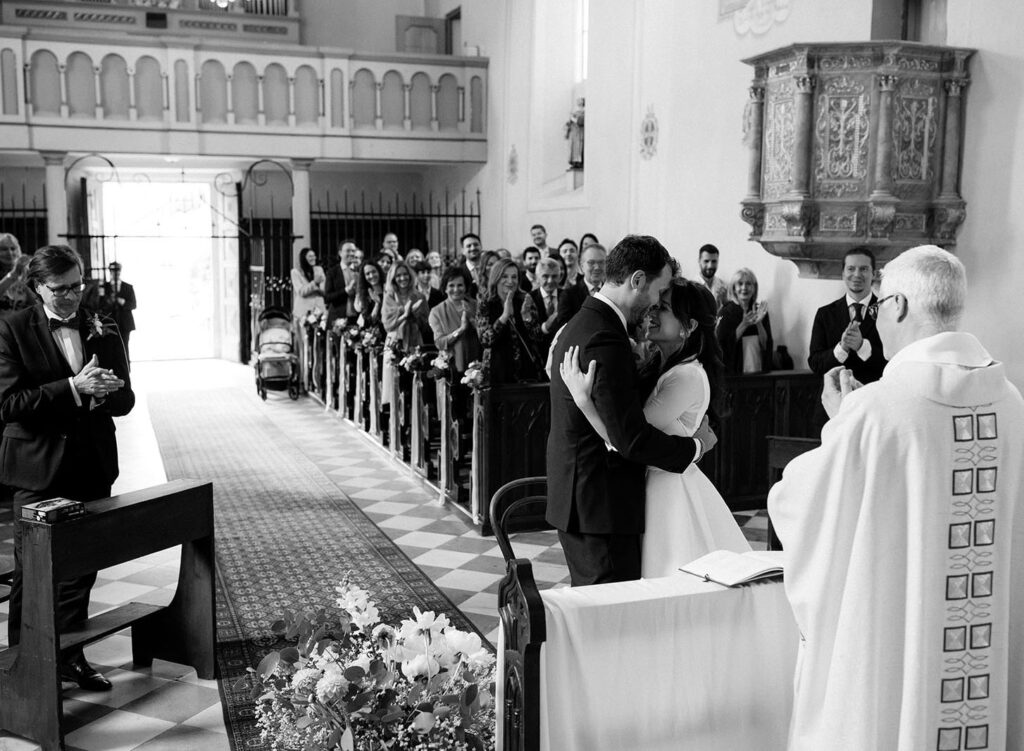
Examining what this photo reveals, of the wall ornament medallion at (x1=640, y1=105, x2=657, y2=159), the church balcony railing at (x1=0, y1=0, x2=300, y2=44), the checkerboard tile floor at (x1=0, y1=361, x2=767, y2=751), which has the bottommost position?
the checkerboard tile floor at (x1=0, y1=361, x2=767, y2=751)

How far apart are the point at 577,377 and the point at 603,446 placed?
0.27 m

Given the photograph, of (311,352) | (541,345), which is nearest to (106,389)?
(541,345)

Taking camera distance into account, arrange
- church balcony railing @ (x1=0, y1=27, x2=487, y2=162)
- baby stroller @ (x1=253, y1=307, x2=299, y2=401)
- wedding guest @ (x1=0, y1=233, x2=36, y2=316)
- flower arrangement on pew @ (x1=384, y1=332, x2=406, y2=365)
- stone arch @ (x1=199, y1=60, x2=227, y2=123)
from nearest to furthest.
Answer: wedding guest @ (x1=0, y1=233, x2=36, y2=316) < flower arrangement on pew @ (x1=384, y1=332, x2=406, y2=365) < baby stroller @ (x1=253, y1=307, x2=299, y2=401) < church balcony railing @ (x1=0, y1=27, x2=487, y2=162) < stone arch @ (x1=199, y1=60, x2=227, y2=123)

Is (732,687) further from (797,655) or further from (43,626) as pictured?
(43,626)

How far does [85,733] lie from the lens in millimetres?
4082

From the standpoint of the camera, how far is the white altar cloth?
2531mm

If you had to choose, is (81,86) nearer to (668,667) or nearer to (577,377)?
(577,377)

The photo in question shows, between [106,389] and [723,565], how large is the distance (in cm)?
269

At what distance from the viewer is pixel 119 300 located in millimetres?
11828

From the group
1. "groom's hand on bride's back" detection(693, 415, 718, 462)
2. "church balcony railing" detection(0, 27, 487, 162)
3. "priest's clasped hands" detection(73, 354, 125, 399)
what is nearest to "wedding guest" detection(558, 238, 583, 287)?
"church balcony railing" detection(0, 27, 487, 162)

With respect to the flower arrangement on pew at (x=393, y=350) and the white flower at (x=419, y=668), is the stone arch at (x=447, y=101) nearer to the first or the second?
the flower arrangement on pew at (x=393, y=350)

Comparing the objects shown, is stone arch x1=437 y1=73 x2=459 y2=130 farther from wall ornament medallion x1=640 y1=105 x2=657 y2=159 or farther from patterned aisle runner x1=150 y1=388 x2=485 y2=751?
patterned aisle runner x1=150 y1=388 x2=485 y2=751

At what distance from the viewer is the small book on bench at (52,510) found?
383 cm

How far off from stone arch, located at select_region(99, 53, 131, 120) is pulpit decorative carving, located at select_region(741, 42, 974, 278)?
11.1 m
